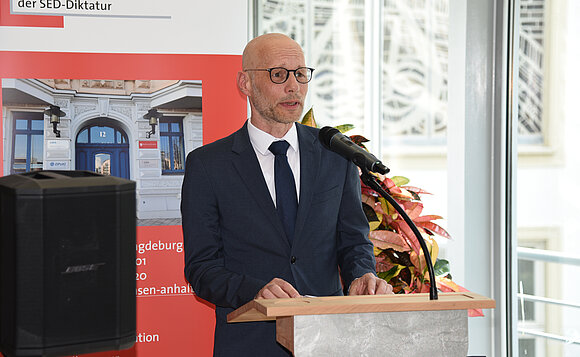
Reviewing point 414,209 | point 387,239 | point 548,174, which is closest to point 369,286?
point 387,239

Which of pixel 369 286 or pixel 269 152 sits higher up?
pixel 269 152

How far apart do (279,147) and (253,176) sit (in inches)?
5.7

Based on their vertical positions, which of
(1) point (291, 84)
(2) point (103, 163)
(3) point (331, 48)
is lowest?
(2) point (103, 163)

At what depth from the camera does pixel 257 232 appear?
2289 mm

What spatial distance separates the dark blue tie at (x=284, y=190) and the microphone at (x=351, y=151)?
1.31 ft

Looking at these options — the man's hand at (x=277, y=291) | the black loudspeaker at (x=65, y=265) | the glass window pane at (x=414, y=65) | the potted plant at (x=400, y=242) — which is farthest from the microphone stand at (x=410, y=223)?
the glass window pane at (x=414, y=65)

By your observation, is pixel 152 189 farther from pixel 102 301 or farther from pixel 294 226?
pixel 102 301

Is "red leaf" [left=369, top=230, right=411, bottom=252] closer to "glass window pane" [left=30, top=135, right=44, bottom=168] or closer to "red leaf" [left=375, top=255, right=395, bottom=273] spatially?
"red leaf" [left=375, top=255, right=395, bottom=273]

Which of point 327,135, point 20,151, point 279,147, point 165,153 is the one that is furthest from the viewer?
point 165,153

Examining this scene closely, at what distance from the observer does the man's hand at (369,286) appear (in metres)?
Answer: 1.98

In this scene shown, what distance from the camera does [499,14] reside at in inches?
150

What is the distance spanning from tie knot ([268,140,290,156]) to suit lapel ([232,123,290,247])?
0.23 ft

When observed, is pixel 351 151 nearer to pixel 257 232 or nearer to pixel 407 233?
pixel 257 232

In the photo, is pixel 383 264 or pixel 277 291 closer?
pixel 277 291
